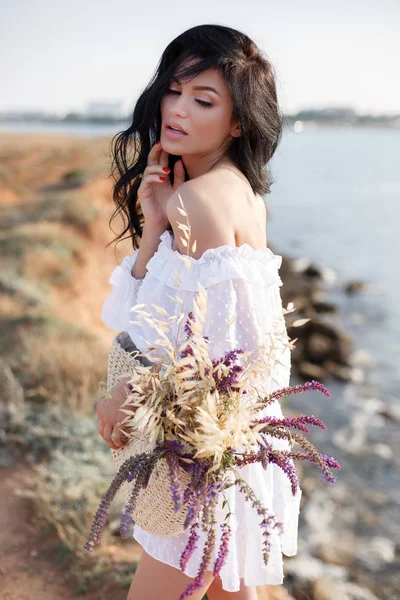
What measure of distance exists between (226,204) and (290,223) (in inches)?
980

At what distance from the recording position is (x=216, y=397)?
4.41ft

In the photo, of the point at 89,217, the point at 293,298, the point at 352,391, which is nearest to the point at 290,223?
the point at 293,298

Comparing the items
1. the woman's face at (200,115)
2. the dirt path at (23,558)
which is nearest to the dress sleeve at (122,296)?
the woman's face at (200,115)

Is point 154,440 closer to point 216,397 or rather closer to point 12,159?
point 216,397

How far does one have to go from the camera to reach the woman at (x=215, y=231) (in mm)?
1656

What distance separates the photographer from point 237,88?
6.05ft

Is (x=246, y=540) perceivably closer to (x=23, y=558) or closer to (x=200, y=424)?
(x=200, y=424)

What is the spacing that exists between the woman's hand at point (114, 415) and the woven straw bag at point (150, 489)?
4cm

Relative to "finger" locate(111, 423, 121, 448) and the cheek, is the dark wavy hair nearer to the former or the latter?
the cheek

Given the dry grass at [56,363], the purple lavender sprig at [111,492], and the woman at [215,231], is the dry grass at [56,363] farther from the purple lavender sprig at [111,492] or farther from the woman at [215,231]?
the purple lavender sprig at [111,492]

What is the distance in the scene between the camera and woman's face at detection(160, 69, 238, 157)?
1845mm

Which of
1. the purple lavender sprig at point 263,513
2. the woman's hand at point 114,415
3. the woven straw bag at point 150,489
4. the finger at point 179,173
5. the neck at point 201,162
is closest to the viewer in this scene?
the purple lavender sprig at point 263,513

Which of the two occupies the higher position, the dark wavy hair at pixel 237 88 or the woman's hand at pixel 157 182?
the dark wavy hair at pixel 237 88

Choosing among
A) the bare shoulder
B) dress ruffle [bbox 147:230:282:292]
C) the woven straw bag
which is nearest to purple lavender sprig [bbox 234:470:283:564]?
the woven straw bag
